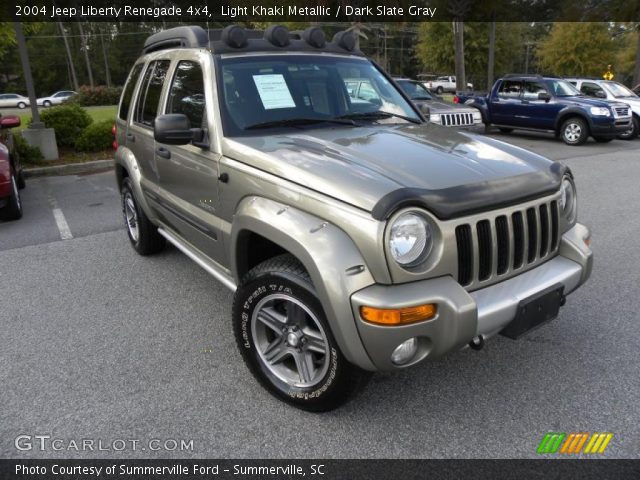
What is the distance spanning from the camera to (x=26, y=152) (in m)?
10.2

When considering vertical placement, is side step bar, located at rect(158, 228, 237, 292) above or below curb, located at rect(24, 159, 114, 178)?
above

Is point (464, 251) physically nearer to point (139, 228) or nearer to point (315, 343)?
point (315, 343)

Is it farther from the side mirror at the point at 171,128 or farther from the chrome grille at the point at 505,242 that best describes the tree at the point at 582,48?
the side mirror at the point at 171,128

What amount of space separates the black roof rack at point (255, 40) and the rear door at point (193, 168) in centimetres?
14

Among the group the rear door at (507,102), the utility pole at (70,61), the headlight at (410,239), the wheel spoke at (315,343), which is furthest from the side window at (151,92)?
the utility pole at (70,61)

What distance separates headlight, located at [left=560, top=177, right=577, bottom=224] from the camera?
2.95 meters

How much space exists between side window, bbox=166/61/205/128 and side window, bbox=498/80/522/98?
1288 cm

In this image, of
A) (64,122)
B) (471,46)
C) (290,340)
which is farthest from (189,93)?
(471,46)

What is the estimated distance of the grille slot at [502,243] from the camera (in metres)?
2.49

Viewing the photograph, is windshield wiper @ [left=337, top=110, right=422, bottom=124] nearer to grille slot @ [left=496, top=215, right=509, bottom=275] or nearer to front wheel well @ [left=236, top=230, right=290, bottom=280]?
front wheel well @ [left=236, top=230, right=290, bottom=280]

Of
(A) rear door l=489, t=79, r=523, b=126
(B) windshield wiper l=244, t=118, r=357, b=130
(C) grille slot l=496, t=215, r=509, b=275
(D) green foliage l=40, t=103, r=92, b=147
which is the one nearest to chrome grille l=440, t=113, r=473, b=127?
(A) rear door l=489, t=79, r=523, b=126

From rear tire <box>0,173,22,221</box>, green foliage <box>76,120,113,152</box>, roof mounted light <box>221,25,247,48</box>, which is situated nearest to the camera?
roof mounted light <box>221,25,247,48</box>

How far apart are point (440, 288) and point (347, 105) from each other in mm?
1895

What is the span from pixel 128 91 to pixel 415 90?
30.3 feet
